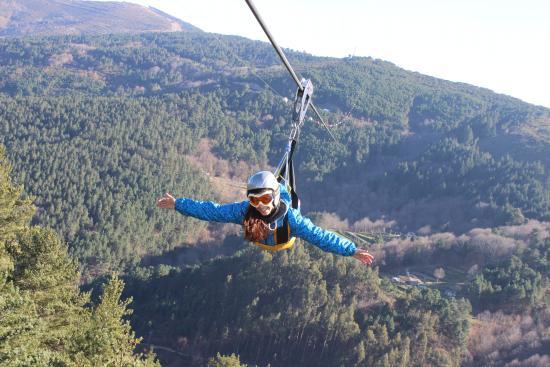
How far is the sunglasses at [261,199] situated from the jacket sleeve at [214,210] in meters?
0.90

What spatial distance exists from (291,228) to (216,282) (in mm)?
90643

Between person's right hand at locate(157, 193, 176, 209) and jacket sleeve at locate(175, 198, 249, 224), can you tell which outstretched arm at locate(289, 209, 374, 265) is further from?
person's right hand at locate(157, 193, 176, 209)

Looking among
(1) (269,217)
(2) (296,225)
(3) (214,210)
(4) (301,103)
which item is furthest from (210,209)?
(4) (301,103)


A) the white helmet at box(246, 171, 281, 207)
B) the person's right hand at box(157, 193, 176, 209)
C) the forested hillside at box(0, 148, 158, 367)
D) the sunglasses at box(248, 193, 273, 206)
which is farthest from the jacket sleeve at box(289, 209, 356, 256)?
the forested hillside at box(0, 148, 158, 367)

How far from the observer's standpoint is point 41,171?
141m

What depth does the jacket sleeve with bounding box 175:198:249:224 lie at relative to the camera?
9.86m

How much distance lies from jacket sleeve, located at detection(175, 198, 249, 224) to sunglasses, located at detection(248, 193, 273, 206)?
0.90m

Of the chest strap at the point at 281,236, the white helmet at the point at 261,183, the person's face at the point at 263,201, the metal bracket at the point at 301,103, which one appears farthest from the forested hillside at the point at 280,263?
the white helmet at the point at 261,183

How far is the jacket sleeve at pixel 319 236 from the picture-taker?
9680mm

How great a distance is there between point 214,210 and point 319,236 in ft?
7.61

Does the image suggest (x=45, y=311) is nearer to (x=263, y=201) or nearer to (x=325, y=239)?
(x=325, y=239)

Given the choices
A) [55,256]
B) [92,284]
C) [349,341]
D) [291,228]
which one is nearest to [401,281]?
[349,341]

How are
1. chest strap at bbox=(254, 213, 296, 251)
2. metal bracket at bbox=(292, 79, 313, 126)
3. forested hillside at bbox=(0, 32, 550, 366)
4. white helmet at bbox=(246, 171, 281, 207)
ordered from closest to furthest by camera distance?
white helmet at bbox=(246, 171, 281, 207)
chest strap at bbox=(254, 213, 296, 251)
metal bracket at bbox=(292, 79, 313, 126)
forested hillside at bbox=(0, 32, 550, 366)

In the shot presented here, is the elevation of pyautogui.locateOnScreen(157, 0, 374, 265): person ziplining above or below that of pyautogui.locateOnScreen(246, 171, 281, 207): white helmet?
below
